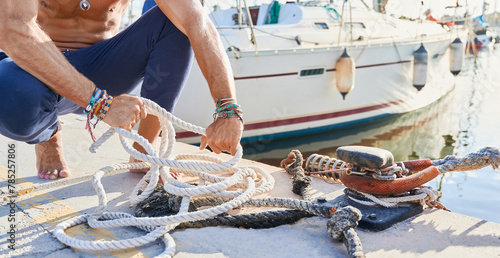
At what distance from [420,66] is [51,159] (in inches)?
337

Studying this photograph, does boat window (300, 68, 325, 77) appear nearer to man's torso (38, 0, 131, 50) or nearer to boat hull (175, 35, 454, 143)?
boat hull (175, 35, 454, 143)

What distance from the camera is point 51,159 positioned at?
2303mm

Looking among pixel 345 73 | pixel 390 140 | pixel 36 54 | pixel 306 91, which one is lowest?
pixel 390 140

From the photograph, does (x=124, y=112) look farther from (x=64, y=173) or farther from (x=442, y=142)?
(x=442, y=142)

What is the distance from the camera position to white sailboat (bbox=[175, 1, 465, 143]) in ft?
20.9

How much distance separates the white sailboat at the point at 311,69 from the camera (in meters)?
6.36

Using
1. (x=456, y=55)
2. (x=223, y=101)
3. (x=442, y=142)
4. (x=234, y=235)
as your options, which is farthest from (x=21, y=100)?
(x=456, y=55)

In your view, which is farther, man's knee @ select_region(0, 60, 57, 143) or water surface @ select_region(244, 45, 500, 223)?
water surface @ select_region(244, 45, 500, 223)

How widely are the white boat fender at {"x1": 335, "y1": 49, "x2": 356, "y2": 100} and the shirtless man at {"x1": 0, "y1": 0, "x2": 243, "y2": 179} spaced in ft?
17.4

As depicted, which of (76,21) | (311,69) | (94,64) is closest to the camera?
(94,64)

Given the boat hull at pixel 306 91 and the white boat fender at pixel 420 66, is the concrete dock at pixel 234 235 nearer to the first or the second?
the boat hull at pixel 306 91

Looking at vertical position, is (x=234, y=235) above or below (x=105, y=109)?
below

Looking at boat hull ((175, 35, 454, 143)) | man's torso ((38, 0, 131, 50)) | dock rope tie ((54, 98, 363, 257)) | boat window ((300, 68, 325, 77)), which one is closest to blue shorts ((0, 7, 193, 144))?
man's torso ((38, 0, 131, 50))

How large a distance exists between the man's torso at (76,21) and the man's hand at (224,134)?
3.60ft
